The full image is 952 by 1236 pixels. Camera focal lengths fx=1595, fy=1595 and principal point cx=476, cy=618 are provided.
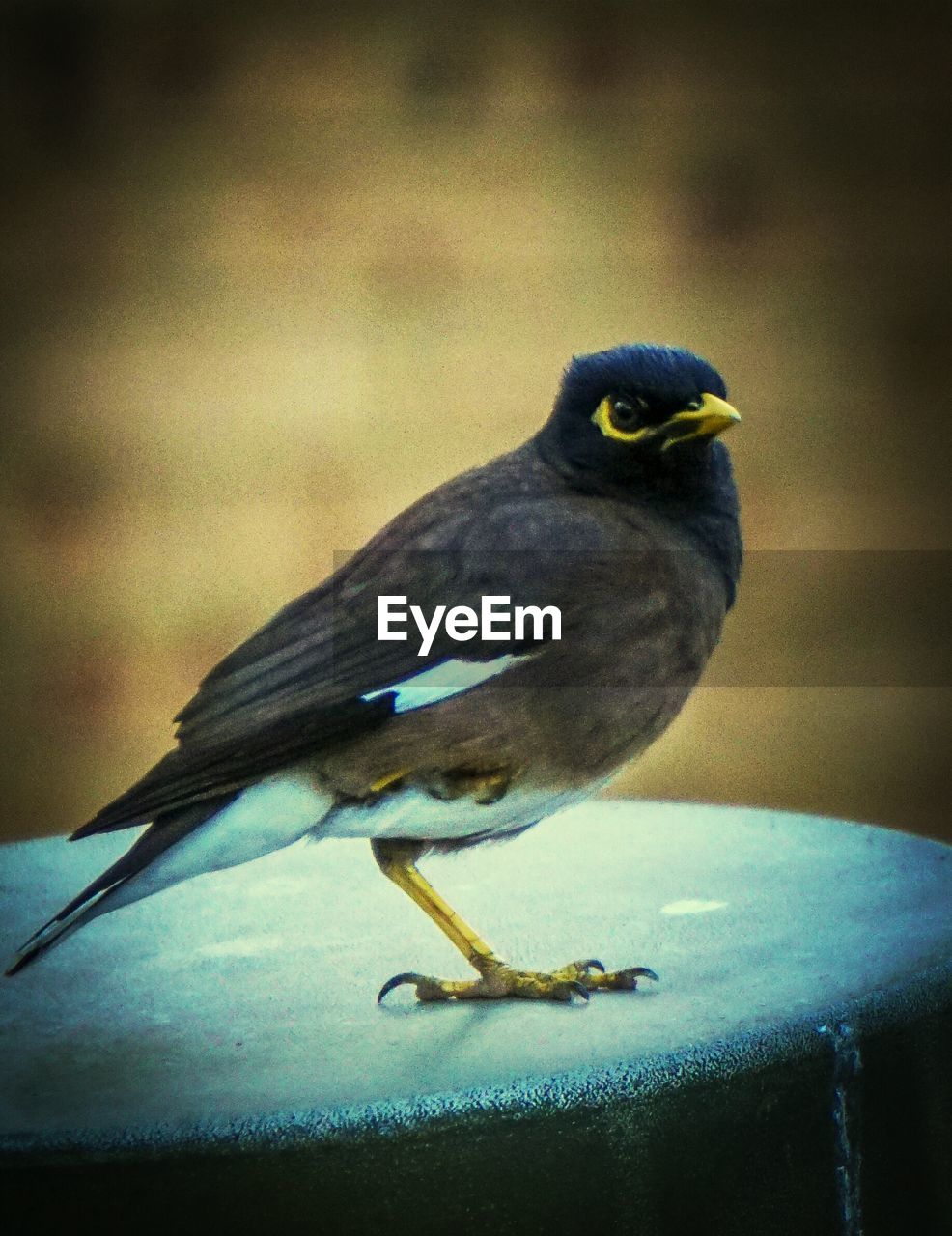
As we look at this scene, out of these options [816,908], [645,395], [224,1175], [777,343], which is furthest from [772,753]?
[224,1175]

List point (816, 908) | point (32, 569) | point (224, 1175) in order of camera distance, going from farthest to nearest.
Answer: point (32, 569)
point (816, 908)
point (224, 1175)

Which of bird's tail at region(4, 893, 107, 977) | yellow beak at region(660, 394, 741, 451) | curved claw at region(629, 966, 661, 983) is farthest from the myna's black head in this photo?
bird's tail at region(4, 893, 107, 977)

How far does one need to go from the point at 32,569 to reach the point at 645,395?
5.65 ft

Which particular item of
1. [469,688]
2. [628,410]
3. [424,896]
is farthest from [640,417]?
[424,896]

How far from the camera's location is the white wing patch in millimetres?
1229

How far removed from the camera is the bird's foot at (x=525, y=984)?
1.23 m

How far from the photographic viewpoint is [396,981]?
1.24 m

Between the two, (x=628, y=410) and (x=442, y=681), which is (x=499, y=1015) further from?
(x=628, y=410)

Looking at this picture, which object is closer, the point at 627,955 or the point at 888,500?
the point at 627,955

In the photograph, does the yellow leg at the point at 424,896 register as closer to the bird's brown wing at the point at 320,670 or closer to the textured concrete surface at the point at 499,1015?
the textured concrete surface at the point at 499,1015

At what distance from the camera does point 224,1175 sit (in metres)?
0.95

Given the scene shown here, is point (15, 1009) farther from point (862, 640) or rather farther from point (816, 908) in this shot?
point (862, 640)

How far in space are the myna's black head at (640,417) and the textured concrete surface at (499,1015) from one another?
0.40 metres

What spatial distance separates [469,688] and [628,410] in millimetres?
265
